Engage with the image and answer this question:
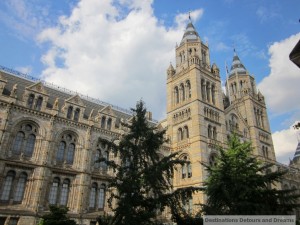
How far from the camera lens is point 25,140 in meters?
27.5

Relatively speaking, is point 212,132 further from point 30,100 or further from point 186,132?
point 30,100

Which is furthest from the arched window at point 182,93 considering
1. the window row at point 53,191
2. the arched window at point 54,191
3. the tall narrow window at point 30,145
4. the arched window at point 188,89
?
the tall narrow window at point 30,145

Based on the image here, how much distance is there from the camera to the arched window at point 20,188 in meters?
25.4

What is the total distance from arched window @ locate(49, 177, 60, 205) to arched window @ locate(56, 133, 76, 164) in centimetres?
217

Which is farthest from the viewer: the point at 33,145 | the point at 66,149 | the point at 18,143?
the point at 66,149

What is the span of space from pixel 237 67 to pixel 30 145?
45411mm

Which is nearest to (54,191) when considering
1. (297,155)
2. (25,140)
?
(25,140)

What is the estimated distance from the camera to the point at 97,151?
32875 mm

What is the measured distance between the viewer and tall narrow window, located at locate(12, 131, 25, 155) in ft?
87.5

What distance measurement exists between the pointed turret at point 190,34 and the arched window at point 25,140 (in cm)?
3031

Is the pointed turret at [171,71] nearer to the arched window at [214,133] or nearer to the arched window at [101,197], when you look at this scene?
the arched window at [214,133]

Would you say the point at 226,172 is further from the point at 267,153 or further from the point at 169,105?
the point at 267,153

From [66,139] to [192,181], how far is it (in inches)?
679

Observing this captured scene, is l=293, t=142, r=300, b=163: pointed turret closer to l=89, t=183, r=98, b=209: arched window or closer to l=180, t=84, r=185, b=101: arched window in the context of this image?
l=180, t=84, r=185, b=101: arched window
